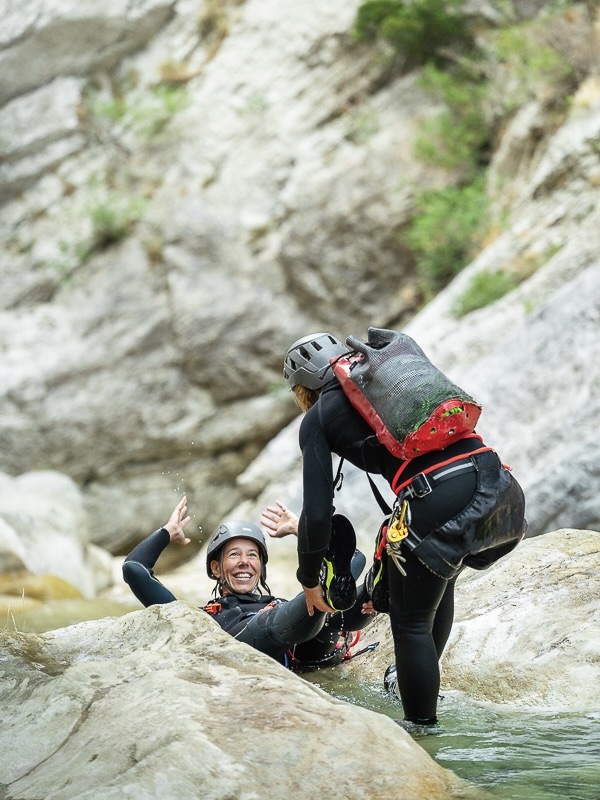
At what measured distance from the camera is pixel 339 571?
333 cm

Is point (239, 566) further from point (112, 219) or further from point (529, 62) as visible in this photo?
point (112, 219)

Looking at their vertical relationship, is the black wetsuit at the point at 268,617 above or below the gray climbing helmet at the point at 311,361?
below

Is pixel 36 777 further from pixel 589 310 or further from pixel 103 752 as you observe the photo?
pixel 589 310

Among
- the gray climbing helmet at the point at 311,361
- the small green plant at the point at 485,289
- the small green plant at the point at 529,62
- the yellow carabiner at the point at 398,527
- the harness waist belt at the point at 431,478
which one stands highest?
the gray climbing helmet at the point at 311,361

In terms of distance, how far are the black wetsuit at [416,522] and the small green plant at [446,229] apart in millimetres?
11018

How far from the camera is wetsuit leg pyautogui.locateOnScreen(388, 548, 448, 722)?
10.1 ft

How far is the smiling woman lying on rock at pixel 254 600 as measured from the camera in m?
3.92

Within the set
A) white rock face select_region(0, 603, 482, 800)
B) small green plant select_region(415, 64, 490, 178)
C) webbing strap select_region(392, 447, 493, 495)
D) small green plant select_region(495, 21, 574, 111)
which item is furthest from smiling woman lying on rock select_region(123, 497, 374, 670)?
small green plant select_region(415, 64, 490, 178)

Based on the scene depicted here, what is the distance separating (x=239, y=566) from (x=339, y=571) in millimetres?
1380

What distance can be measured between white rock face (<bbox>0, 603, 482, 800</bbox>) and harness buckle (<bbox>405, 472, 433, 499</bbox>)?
0.76 m

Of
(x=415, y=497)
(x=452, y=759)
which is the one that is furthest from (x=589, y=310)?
(x=452, y=759)

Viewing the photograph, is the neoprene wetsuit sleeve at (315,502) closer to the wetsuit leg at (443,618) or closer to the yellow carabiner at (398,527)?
the yellow carabiner at (398,527)

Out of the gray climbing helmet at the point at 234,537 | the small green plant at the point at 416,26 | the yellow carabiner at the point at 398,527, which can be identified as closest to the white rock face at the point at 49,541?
the gray climbing helmet at the point at 234,537

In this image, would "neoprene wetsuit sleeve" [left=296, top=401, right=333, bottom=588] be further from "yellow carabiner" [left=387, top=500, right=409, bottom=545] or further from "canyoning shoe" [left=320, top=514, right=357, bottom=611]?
"yellow carabiner" [left=387, top=500, right=409, bottom=545]
